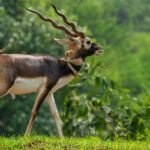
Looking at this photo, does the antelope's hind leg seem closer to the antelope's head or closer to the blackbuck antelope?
the blackbuck antelope

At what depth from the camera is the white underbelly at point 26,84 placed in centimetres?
1198

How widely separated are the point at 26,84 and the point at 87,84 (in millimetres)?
21611

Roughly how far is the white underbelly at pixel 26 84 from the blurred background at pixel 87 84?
5.98 ft

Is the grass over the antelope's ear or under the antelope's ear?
under

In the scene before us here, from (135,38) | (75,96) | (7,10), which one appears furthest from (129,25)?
(75,96)

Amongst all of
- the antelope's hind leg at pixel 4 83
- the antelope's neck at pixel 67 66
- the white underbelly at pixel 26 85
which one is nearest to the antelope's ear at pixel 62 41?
the antelope's neck at pixel 67 66

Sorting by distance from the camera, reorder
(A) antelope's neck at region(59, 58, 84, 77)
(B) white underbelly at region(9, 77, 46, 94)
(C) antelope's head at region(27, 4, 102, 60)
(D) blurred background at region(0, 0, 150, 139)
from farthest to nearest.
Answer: (D) blurred background at region(0, 0, 150, 139)
(C) antelope's head at region(27, 4, 102, 60)
(A) antelope's neck at region(59, 58, 84, 77)
(B) white underbelly at region(9, 77, 46, 94)

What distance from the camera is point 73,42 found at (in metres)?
12.8

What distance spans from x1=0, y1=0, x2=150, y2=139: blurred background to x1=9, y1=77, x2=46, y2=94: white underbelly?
5.98 feet

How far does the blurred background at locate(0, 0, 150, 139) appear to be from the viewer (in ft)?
50.6

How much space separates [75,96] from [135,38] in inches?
2561

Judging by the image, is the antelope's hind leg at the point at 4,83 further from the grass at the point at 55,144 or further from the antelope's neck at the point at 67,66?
the antelope's neck at the point at 67,66

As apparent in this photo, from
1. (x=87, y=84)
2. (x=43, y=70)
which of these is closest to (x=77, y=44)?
(x=43, y=70)

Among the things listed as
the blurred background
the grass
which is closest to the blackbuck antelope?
the grass
